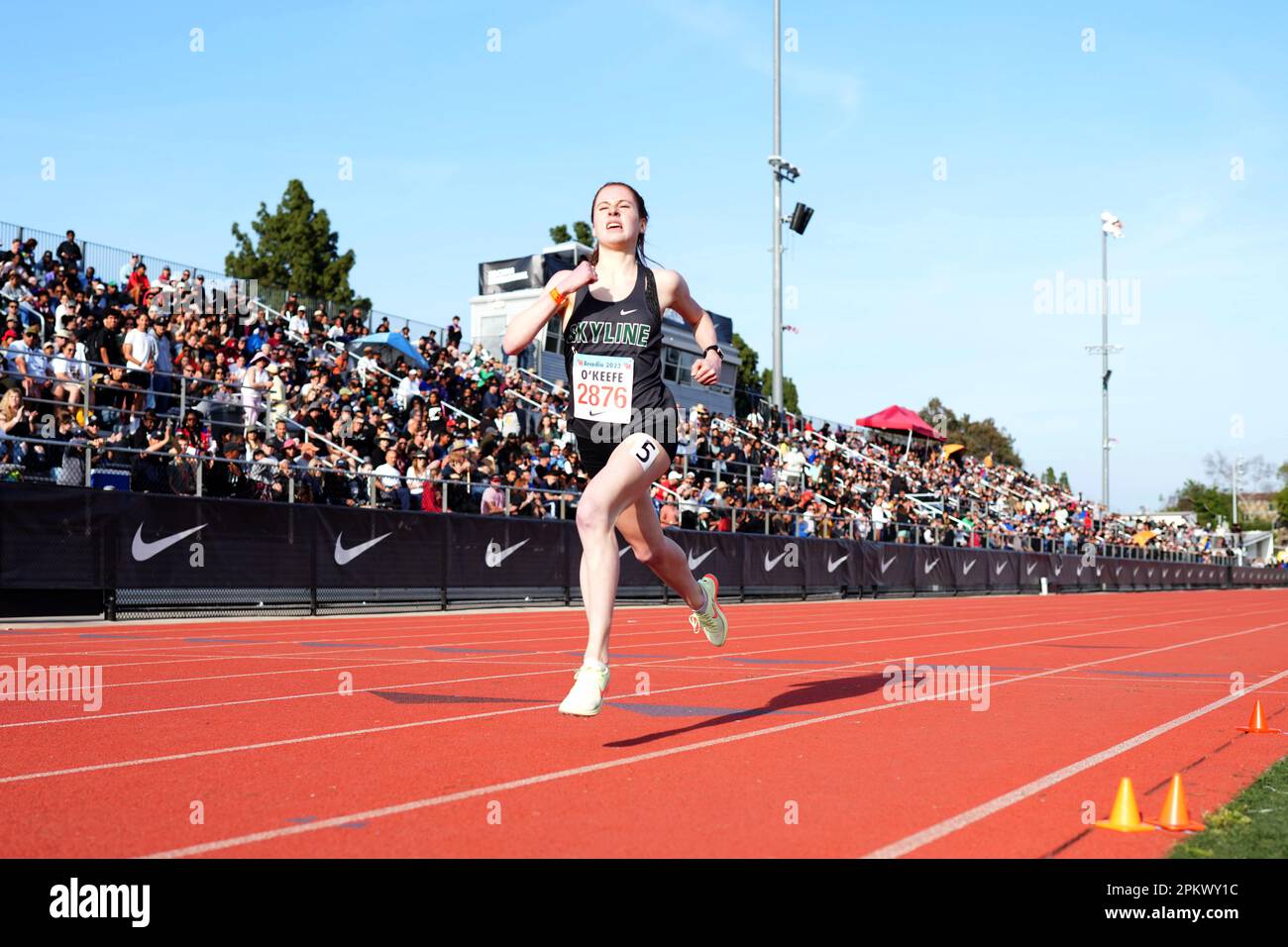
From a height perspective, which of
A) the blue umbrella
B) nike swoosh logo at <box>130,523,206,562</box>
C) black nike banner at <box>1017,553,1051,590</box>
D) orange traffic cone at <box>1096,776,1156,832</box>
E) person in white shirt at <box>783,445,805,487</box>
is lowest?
black nike banner at <box>1017,553,1051,590</box>

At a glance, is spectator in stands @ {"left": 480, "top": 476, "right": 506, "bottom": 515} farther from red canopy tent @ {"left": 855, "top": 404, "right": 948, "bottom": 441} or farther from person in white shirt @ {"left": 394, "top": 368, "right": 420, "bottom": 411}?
red canopy tent @ {"left": 855, "top": 404, "right": 948, "bottom": 441}

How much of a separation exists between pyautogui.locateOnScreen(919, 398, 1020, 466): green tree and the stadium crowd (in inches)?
3107

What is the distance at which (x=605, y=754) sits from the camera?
538 cm

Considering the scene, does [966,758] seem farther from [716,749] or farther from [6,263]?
[6,263]

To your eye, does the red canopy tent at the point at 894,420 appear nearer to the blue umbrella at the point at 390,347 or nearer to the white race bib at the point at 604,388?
the blue umbrella at the point at 390,347

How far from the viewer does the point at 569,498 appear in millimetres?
22797

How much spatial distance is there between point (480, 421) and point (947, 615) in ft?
32.5

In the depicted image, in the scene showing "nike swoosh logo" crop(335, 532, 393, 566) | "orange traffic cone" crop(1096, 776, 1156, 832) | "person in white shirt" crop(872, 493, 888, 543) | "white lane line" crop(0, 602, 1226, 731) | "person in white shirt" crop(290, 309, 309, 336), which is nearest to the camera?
"orange traffic cone" crop(1096, 776, 1156, 832)

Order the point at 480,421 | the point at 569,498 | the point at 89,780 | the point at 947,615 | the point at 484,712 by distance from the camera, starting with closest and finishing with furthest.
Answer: the point at 89,780 < the point at 484,712 < the point at 947,615 < the point at 569,498 < the point at 480,421

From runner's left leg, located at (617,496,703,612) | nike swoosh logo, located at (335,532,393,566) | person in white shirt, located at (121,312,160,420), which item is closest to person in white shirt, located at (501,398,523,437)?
nike swoosh logo, located at (335,532,393,566)

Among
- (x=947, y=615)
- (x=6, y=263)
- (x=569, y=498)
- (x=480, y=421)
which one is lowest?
(x=947, y=615)

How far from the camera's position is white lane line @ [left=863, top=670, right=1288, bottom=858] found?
372 centimetres

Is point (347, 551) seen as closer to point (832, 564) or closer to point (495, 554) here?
point (495, 554)
